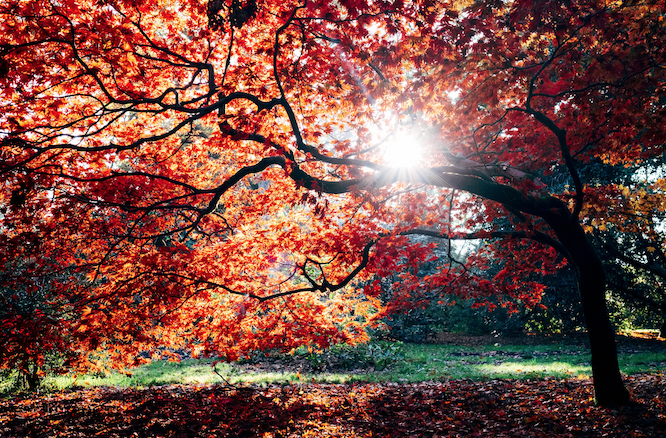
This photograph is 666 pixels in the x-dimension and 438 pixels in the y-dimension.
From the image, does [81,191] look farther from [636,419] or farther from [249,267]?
[636,419]

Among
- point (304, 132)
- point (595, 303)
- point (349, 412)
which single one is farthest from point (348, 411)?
point (304, 132)

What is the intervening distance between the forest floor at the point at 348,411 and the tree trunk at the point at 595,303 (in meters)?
0.44

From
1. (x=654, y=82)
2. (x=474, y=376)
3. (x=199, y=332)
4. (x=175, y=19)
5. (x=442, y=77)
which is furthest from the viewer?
(x=474, y=376)

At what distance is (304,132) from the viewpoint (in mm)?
8133

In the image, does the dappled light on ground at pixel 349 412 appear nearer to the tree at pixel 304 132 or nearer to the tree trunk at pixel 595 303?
the tree trunk at pixel 595 303

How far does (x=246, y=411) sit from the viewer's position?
741 centimetres

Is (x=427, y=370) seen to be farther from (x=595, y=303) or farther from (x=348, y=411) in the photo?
(x=595, y=303)

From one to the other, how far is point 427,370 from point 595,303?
276 inches

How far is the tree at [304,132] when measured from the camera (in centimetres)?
574

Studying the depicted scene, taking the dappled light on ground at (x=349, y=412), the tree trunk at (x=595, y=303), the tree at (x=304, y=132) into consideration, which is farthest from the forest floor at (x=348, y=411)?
the tree at (x=304, y=132)

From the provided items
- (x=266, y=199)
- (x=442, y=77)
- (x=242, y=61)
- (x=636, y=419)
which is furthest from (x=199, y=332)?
(x=636, y=419)

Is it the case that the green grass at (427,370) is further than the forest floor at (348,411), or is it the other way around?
the green grass at (427,370)

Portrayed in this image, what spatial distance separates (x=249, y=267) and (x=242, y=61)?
4308mm

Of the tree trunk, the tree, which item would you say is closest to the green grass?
the tree
